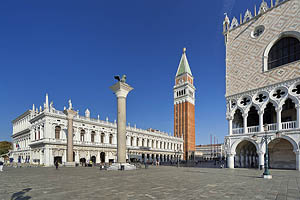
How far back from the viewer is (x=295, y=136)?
21.0m

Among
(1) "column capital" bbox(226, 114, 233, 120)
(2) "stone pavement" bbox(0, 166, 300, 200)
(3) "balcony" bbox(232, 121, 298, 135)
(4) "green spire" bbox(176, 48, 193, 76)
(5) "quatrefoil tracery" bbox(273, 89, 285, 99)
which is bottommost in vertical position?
(2) "stone pavement" bbox(0, 166, 300, 200)

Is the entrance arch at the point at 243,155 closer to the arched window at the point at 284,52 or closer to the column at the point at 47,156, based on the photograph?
the arched window at the point at 284,52

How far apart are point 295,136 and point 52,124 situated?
38599 mm

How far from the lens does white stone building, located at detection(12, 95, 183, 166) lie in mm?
39000

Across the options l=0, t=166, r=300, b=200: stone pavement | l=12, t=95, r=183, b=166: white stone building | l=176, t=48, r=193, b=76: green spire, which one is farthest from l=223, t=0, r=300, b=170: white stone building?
l=176, t=48, r=193, b=76: green spire

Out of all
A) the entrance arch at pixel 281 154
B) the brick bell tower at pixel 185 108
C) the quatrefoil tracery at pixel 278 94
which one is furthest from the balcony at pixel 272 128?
the brick bell tower at pixel 185 108

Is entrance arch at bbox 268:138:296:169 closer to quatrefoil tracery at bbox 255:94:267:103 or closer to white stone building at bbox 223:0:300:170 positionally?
white stone building at bbox 223:0:300:170

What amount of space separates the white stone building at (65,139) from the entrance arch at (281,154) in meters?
12.3

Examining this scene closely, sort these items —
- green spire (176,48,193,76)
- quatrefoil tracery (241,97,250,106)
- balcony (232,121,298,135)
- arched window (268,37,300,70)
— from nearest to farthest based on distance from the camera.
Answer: balcony (232,121,298,135), arched window (268,37,300,70), quatrefoil tracery (241,97,250,106), green spire (176,48,193,76)

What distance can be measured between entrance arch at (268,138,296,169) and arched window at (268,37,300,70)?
9067 mm

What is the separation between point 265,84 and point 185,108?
5519cm

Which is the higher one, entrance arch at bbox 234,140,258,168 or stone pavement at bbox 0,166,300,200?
stone pavement at bbox 0,166,300,200

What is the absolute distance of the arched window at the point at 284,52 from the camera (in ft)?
75.2

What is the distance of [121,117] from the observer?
22484mm
